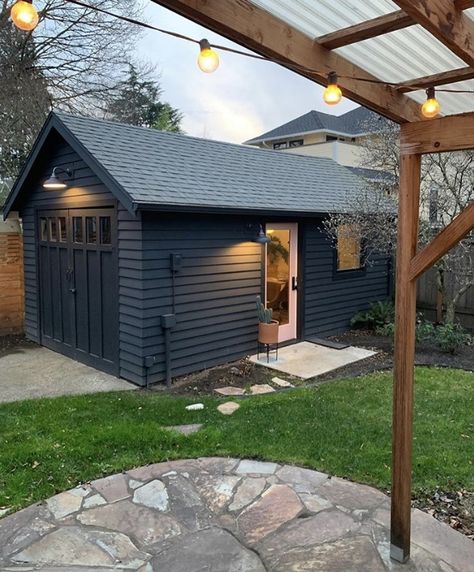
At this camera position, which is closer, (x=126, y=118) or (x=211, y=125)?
(x=126, y=118)

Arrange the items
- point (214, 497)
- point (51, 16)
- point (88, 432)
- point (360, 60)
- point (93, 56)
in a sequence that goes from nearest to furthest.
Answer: point (360, 60)
point (214, 497)
point (88, 432)
point (51, 16)
point (93, 56)

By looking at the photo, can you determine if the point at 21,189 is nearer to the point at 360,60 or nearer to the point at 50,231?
the point at 50,231

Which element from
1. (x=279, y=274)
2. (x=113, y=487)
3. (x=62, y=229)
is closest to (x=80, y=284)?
(x=62, y=229)

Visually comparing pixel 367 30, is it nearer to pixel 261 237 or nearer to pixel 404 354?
pixel 404 354

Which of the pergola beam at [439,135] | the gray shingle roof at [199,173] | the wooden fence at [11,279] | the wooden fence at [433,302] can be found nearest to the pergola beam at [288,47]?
the pergola beam at [439,135]

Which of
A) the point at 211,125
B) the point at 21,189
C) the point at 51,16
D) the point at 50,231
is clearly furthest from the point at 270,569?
the point at 211,125

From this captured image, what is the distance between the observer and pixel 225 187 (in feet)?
23.0

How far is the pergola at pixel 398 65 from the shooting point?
2.10m

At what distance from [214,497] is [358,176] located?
31.3 ft

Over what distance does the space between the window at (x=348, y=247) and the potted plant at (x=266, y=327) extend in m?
2.31

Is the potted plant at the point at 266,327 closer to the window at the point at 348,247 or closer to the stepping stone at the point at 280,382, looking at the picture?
the stepping stone at the point at 280,382

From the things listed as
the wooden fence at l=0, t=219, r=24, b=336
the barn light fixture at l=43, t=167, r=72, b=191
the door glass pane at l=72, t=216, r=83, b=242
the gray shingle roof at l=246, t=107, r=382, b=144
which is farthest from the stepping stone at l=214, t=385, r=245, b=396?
the gray shingle roof at l=246, t=107, r=382, b=144

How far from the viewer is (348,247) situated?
351 inches

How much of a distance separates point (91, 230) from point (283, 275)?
9.93ft
